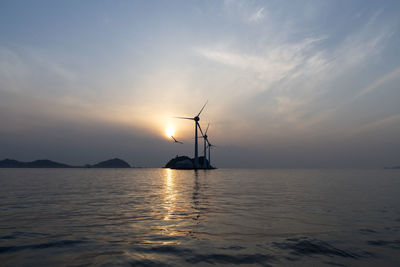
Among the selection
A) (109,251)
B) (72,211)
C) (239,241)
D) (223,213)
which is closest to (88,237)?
(109,251)

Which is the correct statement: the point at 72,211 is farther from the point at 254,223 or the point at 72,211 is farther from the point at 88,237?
the point at 254,223

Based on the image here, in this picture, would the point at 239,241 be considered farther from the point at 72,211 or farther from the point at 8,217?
the point at 8,217

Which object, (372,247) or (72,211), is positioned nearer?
(372,247)

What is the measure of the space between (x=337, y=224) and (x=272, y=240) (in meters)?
6.48

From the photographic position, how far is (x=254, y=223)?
14523 mm

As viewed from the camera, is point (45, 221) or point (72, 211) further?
point (72, 211)

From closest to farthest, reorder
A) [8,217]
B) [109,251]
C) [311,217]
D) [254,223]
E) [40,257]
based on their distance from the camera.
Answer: [40,257], [109,251], [254,223], [8,217], [311,217]

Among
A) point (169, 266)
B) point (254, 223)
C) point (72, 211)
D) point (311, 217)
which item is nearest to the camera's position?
point (169, 266)

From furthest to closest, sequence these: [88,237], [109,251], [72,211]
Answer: [72,211] → [88,237] → [109,251]

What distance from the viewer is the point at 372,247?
1042 centimetres

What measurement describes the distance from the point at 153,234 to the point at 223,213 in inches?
283

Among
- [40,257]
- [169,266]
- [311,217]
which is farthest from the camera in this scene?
[311,217]

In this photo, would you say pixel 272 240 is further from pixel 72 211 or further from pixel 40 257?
pixel 72 211

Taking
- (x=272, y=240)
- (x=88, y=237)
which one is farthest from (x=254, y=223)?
(x=88, y=237)
